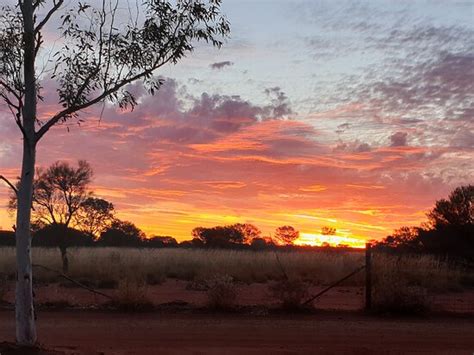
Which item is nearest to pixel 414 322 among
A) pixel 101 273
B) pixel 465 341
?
pixel 465 341

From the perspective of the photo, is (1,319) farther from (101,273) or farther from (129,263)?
(129,263)

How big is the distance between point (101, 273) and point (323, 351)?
60.2ft

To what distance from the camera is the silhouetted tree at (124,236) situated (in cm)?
6383

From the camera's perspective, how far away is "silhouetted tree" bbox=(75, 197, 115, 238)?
32347 millimetres

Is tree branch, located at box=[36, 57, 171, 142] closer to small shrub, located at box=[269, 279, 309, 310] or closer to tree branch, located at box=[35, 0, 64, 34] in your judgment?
tree branch, located at box=[35, 0, 64, 34]

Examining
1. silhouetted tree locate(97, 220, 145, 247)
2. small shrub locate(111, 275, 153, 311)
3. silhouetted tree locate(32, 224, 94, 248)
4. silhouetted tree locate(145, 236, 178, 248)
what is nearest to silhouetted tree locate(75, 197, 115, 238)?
silhouetted tree locate(32, 224, 94, 248)

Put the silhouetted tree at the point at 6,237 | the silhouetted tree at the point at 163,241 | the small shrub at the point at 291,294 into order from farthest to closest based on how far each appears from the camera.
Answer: the silhouetted tree at the point at 163,241 < the silhouetted tree at the point at 6,237 < the small shrub at the point at 291,294

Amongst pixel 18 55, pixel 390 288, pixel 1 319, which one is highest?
pixel 18 55

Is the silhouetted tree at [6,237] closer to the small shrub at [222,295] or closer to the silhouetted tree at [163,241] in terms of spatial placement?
the silhouetted tree at [163,241]

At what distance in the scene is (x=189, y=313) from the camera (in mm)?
17172

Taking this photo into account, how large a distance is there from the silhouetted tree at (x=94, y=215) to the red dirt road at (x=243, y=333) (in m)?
15.5

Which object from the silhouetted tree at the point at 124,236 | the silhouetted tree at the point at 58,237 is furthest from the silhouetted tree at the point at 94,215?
the silhouetted tree at the point at 124,236

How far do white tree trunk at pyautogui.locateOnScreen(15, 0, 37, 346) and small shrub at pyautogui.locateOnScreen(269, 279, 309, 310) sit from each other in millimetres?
9410

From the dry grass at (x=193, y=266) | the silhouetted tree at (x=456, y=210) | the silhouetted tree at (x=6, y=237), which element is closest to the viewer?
the dry grass at (x=193, y=266)
